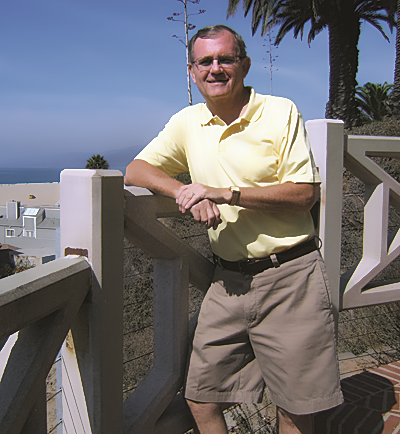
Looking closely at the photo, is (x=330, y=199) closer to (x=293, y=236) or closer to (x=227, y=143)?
(x=293, y=236)

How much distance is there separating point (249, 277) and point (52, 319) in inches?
36.4

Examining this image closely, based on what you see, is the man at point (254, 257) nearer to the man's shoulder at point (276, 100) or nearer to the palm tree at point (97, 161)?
the man's shoulder at point (276, 100)

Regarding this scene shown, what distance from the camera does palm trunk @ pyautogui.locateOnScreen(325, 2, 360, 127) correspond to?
1504 cm

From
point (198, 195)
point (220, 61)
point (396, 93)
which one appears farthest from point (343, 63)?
point (198, 195)

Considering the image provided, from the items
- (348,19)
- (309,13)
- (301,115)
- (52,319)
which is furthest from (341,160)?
(309,13)

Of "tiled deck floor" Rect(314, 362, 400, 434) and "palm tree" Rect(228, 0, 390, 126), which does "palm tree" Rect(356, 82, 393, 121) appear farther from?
"tiled deck floor" Rect(314, 362, 400, 434)

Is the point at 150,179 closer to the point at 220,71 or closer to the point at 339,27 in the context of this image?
the point at 220,71

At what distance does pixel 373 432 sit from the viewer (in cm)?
238

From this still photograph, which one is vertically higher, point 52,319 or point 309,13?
point 309,13

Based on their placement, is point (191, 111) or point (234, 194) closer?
point (234, 194)

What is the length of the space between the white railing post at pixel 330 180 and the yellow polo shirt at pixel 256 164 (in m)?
0.29

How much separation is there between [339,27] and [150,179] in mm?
15231

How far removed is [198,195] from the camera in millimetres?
1732

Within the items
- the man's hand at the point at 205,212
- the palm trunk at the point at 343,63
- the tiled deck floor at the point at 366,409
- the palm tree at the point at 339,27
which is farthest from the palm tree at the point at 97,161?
the man's hand at the point at 205,212
